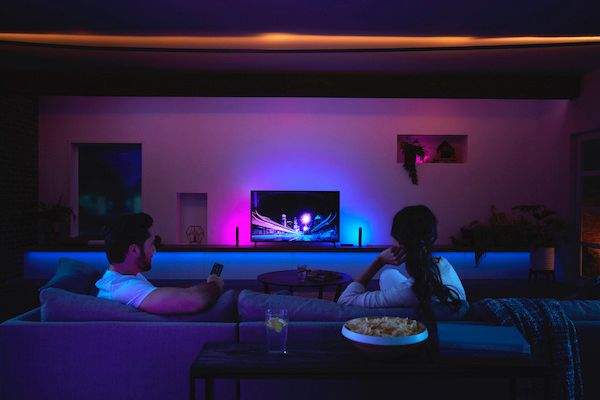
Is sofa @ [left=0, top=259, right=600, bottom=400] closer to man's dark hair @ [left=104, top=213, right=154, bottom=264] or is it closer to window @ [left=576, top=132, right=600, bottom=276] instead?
man's dark hair @ [left=104, top=213, right=154, bottom=264]

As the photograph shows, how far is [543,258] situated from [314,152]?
10.1 feet

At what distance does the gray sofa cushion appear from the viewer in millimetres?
1937

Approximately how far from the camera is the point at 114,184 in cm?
633

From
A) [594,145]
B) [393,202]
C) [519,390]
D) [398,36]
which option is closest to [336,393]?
[519,390]

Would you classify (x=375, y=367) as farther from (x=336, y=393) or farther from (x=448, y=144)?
(x=448, y=144)

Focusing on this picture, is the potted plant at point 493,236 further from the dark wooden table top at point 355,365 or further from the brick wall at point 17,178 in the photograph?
the brick wall at point 17,178

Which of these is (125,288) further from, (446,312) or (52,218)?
(52,218)

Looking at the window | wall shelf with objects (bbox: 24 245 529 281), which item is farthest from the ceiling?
wall shelf with objects (bbox: 24 245 529 281)

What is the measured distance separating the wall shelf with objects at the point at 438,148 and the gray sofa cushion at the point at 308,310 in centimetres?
450

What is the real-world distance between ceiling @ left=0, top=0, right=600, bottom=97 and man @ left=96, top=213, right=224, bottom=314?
1929mm

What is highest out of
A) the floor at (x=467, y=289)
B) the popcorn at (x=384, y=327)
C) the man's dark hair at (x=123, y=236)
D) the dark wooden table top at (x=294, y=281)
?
the man's dark hair at (x=123, y=236)

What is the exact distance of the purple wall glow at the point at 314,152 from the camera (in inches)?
235

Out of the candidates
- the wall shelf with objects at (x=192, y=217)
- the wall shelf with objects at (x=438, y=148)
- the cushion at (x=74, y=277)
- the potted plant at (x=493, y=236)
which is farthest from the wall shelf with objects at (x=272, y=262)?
the cushion at (x=74, y=277)

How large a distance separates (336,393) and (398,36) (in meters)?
3.24
